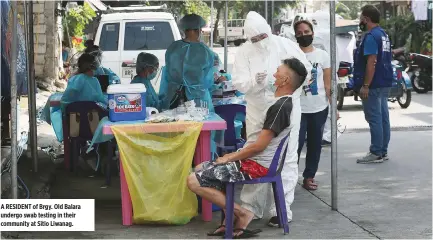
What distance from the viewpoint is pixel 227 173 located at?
17.0 ft

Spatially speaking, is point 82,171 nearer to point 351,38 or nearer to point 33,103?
point 33,103

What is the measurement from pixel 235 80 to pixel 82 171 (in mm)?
3327

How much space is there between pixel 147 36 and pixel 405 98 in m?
5.23

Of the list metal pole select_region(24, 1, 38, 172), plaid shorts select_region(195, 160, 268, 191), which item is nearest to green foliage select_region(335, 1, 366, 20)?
metal pole select_region(24, 1, 38, 172)

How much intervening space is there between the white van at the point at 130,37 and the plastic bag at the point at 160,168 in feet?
26.0

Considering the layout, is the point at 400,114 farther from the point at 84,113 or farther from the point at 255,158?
the point at 255,158

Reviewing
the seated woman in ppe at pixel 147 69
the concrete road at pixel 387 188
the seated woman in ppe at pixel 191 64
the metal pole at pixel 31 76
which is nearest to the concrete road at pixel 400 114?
the concrete road at pixel 387 188

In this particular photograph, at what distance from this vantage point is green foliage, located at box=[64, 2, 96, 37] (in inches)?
885

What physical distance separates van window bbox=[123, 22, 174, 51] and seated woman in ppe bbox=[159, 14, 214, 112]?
660cm

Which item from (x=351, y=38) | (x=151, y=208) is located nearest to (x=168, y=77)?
(x=151, y=208)

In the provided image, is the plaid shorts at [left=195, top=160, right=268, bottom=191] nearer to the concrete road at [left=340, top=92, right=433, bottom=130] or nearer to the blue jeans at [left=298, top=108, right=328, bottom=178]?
the blue jeans at [left=298, top=108, right=328, bottom=178]

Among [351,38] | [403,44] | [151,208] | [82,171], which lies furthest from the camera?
[403,44]

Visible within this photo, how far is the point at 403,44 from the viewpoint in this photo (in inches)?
1050

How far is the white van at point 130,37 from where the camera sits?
1363cm
